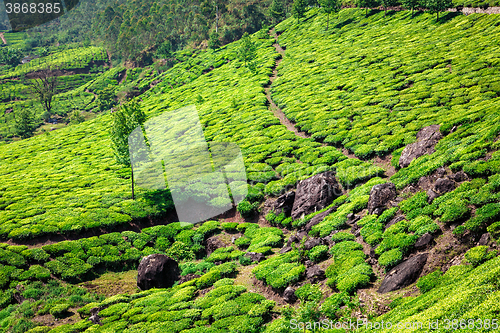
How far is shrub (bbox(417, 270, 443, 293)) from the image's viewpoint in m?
14.8

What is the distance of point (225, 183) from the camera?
4025 centimetres

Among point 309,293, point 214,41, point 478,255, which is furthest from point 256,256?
point 214,41

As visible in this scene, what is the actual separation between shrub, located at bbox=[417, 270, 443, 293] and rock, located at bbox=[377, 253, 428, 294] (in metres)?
0.60

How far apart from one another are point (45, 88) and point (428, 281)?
173 m

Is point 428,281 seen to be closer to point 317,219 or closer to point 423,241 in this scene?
point 423,241

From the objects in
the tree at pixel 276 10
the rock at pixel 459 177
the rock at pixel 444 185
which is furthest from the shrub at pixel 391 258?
the tree at pixel 276 10

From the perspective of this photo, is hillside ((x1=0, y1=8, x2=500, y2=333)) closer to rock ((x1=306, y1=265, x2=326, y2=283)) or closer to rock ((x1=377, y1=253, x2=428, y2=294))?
rock ((x1=377, y1=253, x2=428, y2=294))

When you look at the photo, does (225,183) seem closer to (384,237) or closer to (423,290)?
(384,237)

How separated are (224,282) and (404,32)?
68.9 m

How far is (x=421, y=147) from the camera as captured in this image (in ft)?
92.7

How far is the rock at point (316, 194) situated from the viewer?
29734 millimetres

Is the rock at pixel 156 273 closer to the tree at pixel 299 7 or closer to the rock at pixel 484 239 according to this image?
the rock at pixel 484 239

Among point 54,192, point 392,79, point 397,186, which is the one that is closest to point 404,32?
point 392,79

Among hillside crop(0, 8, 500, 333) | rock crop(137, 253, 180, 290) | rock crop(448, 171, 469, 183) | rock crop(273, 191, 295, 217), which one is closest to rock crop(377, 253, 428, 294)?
hillside crop(0, 8, 500, 333)
